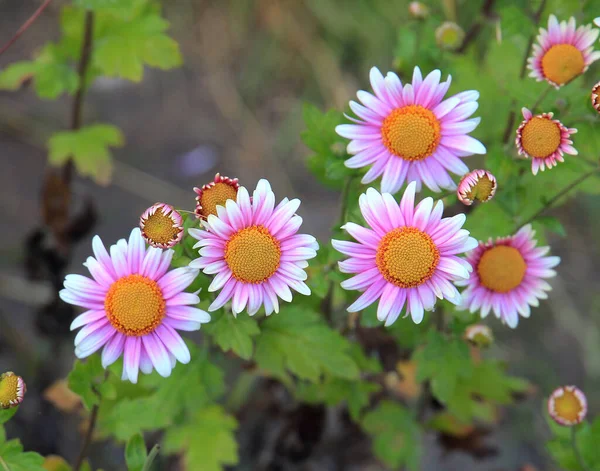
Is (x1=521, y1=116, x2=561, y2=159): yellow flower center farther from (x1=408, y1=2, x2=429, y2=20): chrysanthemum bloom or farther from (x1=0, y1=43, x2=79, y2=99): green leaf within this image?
(x1=0, y1=43, x2=79, y2=99): green leaf

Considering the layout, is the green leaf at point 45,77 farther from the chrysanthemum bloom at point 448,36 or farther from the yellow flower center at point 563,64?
the yellow flower center at point 563,64

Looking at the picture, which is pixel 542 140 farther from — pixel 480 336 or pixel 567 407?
pixel 567 407

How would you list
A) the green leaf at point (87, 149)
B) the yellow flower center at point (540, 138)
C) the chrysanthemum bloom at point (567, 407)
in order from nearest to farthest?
the yellow flower center at point (540, 138) < the chrysanthemum bloom at point (567, 407) < the green leaf at point (87, 149)

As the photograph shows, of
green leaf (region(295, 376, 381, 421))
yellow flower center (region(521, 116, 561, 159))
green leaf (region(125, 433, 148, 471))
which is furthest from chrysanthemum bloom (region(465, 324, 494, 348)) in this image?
green leaf (region(125, 433, 148, 471))

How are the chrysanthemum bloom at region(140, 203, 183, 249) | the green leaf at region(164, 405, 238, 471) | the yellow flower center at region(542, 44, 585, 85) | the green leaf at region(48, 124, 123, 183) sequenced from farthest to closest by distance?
the green leaf at region(48, 124, 123, 183) → the green leaf at region(164, 405, 238, 471) → the yellow flower center at region(542, 44, 585, 85) → the chrysanthemum bloom at region(140, 203, 183, 249)

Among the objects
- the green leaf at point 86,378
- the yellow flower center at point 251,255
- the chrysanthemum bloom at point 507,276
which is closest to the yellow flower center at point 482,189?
the chrysanthemum bloom at point 507,276

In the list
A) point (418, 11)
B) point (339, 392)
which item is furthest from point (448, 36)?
point (339, 392)
